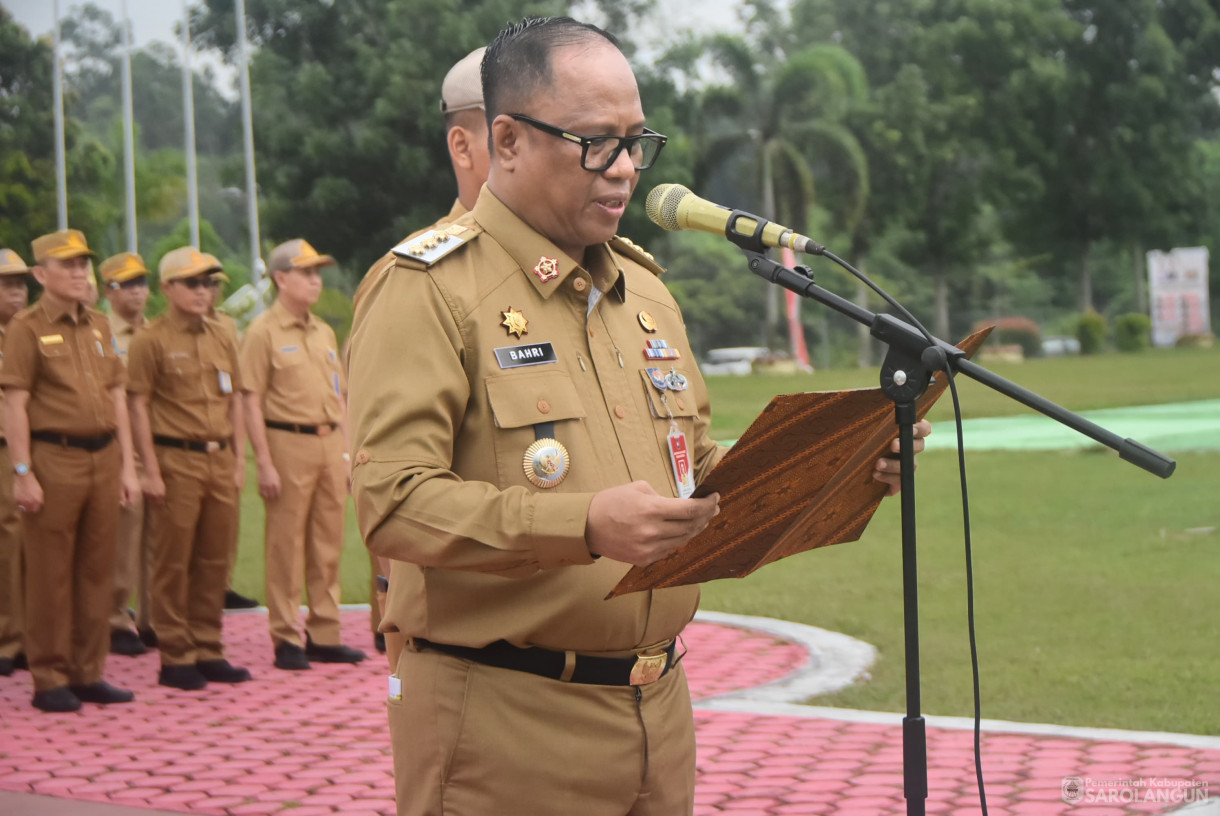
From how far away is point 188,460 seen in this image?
8.40 metres

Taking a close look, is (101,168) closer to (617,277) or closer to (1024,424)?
(1024,424)

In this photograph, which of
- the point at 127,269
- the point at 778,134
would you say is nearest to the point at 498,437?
the point at 127,269

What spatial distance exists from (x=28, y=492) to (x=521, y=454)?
5524mm

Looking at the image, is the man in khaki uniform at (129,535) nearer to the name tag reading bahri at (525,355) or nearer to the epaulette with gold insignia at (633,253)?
the epaulette with gold insignia at (633,253)

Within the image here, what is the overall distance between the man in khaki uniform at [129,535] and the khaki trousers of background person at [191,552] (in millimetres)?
1181

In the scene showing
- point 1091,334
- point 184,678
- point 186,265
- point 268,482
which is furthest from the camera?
point 1091,334

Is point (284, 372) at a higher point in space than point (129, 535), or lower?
higher

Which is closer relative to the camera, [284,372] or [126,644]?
[284,372]

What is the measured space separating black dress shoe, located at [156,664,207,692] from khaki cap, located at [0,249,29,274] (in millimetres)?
2696

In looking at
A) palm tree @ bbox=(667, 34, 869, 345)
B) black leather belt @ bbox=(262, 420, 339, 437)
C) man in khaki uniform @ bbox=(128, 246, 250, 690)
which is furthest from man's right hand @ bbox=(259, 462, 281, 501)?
palm tree @ bbox=(667, 34, 869, 345)

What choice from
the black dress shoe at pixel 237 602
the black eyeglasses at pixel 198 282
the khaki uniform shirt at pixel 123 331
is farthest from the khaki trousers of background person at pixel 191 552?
the black dress shoe at pixel 237 602

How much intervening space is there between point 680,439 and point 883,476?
0.40m

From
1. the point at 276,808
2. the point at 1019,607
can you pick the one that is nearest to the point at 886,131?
the point at 1019,607

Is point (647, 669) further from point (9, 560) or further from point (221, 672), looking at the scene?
point (9, 560)
